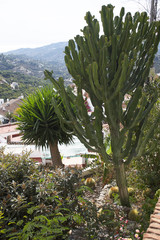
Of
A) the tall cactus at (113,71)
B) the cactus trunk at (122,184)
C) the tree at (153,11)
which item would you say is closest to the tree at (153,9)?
the tree at (153,11)

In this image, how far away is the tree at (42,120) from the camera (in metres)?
5.53

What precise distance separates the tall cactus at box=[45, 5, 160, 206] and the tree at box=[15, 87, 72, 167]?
134cm

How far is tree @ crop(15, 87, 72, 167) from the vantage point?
218 inches

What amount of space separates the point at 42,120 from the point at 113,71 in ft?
7.33

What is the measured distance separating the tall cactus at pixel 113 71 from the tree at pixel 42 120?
1335 mm

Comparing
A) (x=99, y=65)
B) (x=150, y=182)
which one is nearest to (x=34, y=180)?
(x=99, y=65)

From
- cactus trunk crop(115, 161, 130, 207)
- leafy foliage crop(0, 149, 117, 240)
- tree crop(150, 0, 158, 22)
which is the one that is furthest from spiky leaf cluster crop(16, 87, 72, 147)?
tree crop(150, 0, 158, 22)

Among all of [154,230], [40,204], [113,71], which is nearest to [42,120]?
[113,71]

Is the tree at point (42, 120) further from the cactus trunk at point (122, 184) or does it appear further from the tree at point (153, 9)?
the tree at point (153, 9)

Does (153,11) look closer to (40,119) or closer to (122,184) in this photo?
(40,119)

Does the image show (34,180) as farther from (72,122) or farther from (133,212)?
(133,212)

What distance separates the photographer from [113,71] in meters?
3.97

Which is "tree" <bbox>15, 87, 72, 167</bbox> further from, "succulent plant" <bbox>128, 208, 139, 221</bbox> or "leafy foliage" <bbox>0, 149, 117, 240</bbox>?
"succulent plant" <bbox>128, 208, 139, 221</bbox>

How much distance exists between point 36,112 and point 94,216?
2.98m
